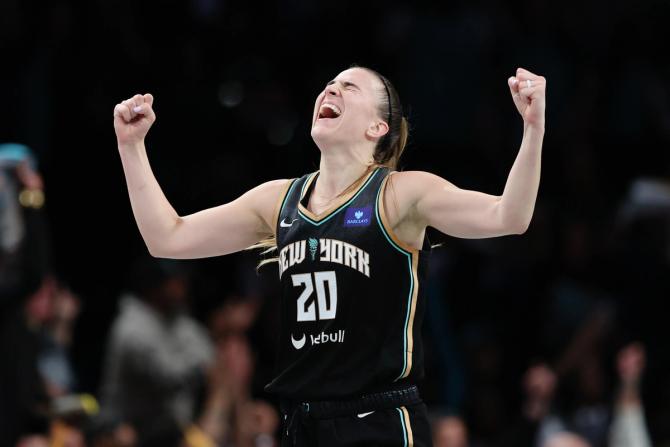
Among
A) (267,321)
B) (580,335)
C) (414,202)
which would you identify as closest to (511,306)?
(580,335)

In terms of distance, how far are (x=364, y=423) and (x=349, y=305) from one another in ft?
1.22

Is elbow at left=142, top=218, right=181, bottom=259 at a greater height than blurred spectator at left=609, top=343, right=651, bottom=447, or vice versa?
elbow at left=142, top=218, right=181, bottom=259

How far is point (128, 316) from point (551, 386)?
8.92ft

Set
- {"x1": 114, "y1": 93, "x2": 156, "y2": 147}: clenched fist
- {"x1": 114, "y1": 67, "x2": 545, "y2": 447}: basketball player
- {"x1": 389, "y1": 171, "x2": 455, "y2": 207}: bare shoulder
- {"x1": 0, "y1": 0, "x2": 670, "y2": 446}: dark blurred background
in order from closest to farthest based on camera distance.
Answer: {"x1": 114, "y1": 67, "x2": 545, "y2": 447}: basketball player → {"x1": 389, "y1": 171, "x2": 455, "y2": 207}: bare shoulder → {"x1": 114, "y1": 93, "x2": 156, "y2": 147}: clenched fist → {"x1": 0, "y1": 0, "x2": 670, "y2": 446}: dark blurred background

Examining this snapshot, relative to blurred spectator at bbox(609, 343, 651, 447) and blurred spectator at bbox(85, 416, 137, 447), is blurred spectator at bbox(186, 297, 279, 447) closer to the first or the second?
blurred spectator at bbox(85, 416, 137, 447)

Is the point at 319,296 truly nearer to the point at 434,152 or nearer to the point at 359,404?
the point at 359,404

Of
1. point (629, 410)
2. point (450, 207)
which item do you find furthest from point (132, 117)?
point (629, 410)

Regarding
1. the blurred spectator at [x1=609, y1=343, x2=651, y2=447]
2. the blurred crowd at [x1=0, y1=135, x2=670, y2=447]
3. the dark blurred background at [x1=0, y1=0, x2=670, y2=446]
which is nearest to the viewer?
the blurred crowd at [x1=0, y1=135, x2=670, y2=447]

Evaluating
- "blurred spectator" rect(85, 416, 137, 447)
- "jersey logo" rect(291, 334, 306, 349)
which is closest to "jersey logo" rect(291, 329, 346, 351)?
"jersey logo" rect(291, 334, 306, 349)

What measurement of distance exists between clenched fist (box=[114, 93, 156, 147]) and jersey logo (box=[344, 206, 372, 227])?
73 cm

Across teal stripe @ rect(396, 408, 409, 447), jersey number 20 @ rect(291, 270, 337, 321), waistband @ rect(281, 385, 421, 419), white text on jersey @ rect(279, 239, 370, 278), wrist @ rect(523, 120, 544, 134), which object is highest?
wrist @ rect(523, 120, 544, 134)

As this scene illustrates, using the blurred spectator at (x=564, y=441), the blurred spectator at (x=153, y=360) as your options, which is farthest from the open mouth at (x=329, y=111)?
the blurred spectator at (x=564, y=441)

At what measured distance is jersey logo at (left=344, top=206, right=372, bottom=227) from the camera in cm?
405

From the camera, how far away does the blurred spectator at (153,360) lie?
7.63 metres
